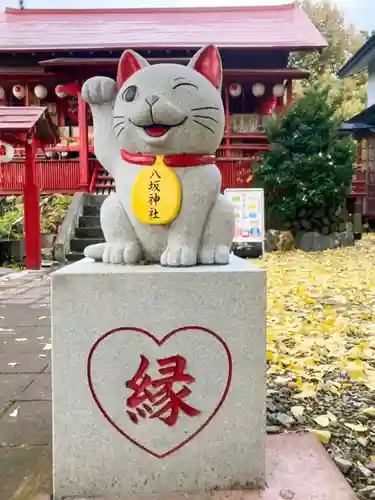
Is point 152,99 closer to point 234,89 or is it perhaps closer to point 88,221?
point 88,221

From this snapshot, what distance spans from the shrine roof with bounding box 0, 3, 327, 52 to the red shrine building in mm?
30

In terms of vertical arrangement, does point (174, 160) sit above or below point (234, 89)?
below

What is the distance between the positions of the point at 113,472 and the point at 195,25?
15.6 m

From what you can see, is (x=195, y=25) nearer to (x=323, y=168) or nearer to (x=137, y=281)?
(x=323, y=168)

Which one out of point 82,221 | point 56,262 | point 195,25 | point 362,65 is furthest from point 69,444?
point 362,65

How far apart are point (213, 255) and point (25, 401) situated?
1.59 m

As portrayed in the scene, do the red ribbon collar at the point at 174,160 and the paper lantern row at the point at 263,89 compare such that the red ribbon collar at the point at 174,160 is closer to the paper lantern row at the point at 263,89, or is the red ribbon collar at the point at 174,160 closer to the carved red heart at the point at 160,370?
the carved red heart at the point at 160,370

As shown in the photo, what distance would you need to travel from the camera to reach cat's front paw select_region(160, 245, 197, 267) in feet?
6.82

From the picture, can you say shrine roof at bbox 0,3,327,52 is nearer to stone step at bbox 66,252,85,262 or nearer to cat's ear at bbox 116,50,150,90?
stone step at bbox 66,252,85,262

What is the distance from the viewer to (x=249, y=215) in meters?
9.92

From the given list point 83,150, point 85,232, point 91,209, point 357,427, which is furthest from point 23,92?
point 357,427

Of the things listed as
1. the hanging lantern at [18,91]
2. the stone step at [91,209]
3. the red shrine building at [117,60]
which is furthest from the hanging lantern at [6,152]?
the hanging lantern at [18,91]

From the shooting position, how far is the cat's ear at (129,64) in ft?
7.32

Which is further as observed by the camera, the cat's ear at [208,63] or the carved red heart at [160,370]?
the cat's ear at [208,63]
